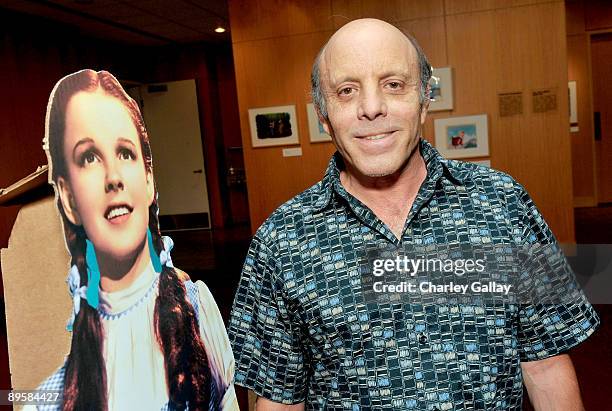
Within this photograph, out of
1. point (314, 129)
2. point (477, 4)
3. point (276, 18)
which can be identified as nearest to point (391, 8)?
point (477, 4)

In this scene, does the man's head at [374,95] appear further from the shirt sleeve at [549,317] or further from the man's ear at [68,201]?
the man's ear at [68,201]

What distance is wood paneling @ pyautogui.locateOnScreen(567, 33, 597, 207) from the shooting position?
23.3 ft

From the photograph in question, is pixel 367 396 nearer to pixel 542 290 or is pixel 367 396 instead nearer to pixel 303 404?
pixel 303 404

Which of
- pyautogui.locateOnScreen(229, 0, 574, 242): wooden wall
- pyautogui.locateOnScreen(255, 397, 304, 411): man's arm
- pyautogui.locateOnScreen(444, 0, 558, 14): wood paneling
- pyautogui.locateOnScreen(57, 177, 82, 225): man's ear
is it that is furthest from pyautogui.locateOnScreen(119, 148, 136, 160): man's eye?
pyautogui.locateOnScreen(444, 0, 558, 14): wood paneling

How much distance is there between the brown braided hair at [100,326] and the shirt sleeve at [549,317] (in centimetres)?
66

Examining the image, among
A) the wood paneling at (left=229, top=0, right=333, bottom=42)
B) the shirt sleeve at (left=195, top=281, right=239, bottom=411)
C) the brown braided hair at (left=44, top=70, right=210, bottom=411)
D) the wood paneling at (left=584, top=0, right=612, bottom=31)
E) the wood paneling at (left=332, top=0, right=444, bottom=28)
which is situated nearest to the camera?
the brown braided hair at (left=44, top=70, right=210, bottom=411)

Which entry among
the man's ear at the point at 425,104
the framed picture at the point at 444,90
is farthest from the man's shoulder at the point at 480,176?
the framed picture at the point at 444,90

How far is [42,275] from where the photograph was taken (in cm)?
87

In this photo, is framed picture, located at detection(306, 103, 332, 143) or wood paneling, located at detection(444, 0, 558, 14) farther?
framed picture, located at detection(306, 103, 332, 143)

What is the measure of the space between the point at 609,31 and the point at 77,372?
807 centimetres

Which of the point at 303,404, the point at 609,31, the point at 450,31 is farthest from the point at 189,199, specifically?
the point at 303,404

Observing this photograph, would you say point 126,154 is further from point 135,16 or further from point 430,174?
point 135,16

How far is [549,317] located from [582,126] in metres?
7.14

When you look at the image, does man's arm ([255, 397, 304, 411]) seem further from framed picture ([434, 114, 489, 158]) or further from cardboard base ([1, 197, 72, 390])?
framed picture ([434, 114, 489, 158])
